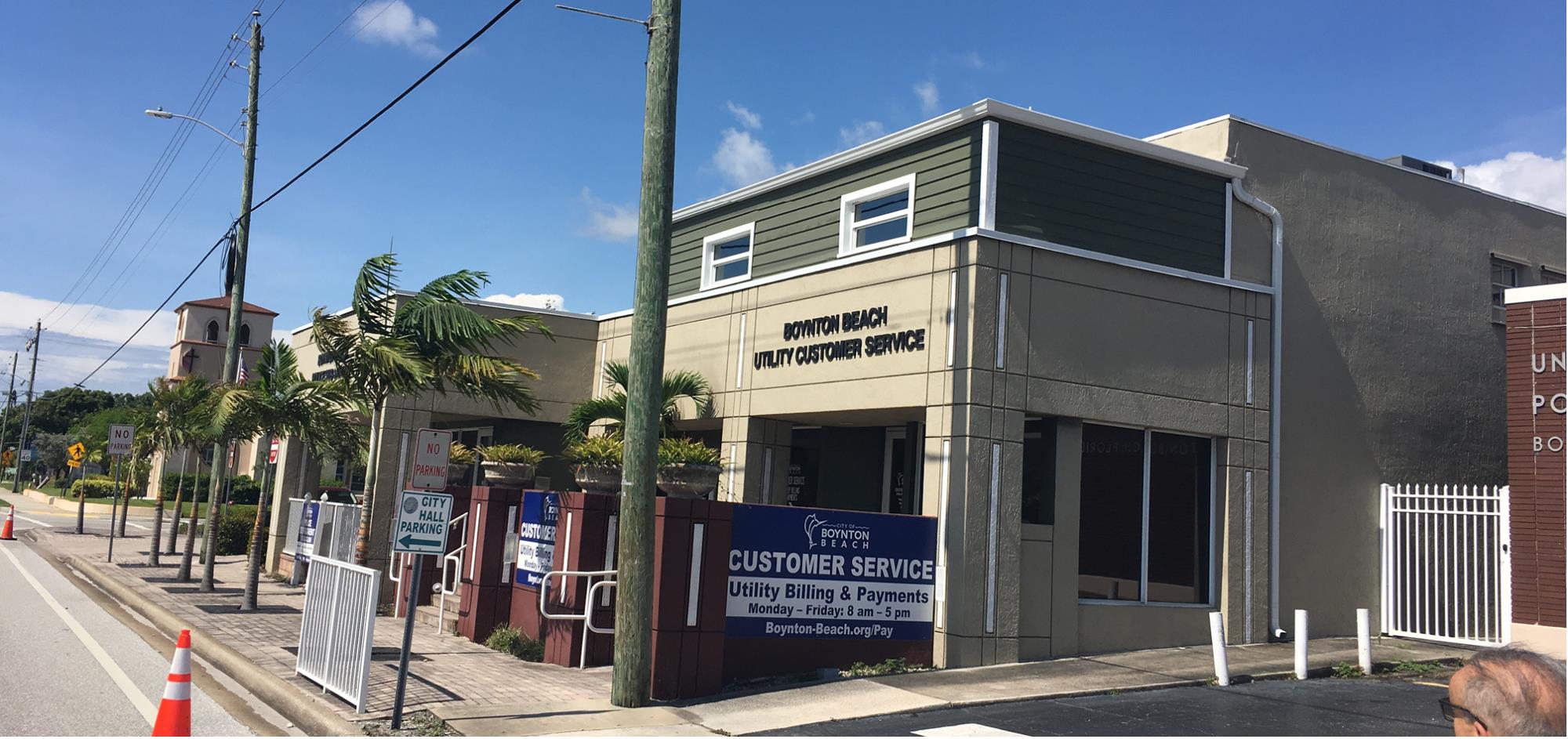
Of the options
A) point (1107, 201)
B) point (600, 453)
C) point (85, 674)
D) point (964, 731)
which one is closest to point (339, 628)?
point (85, 674)

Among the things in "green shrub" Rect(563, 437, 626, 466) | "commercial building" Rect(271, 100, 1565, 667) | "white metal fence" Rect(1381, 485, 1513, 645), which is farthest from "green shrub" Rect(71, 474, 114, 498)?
"white metal fence" Rect(1381, 485, 1513, 645)

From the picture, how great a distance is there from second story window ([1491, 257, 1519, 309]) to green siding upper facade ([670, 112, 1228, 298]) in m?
5.56

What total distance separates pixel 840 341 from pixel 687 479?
11.9ft

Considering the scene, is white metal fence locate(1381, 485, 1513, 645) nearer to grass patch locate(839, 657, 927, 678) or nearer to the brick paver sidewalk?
grass patch locate(839, 657, 927, 678)

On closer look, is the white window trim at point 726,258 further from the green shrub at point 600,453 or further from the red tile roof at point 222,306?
the red tile roof at point 222,306

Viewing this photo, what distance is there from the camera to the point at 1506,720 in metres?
3.12

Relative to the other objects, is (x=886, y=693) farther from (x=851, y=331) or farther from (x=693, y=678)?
(x=851, y=331)

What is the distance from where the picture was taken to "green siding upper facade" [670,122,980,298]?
537 inches

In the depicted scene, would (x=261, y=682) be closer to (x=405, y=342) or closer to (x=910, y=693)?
(x=405, y=342)

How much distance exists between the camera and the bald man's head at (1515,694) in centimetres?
309

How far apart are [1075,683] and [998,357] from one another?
3.59 m

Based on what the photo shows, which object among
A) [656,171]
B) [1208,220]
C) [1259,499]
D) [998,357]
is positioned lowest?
[1259,499]

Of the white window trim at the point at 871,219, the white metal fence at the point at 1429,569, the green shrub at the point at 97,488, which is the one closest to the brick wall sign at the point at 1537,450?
the white metal fence at the point at 1429,569

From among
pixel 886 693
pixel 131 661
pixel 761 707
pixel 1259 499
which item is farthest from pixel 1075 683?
pixel 131 661
